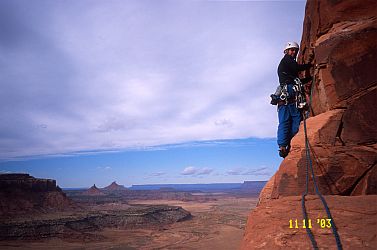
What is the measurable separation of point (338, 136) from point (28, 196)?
192 feet

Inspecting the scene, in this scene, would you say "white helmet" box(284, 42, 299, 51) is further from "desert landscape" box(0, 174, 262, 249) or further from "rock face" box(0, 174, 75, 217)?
"rock face" box(0, 174, 75, 217)

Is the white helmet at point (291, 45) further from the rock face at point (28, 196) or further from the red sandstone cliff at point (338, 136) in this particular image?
the rock face at point (28, 196)

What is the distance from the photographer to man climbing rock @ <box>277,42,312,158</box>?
7.93 metres

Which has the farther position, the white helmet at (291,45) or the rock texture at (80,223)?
the rock texture at (80,223)

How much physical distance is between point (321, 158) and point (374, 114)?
1.64m

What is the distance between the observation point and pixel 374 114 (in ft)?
20.7

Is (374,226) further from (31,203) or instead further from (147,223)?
(31,203)

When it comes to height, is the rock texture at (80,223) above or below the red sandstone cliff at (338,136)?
below

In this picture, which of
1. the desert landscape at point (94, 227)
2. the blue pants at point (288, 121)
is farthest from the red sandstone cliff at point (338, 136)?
the desert landscape at point (94, 227)

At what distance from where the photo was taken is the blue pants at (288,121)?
8016mm

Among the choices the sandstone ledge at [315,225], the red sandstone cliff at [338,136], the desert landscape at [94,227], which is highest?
the red sandstone cliff at [338,136]
